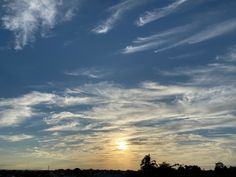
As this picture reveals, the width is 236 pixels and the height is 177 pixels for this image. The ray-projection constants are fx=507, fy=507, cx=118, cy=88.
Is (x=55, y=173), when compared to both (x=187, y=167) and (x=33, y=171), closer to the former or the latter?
(x=33, y=171)

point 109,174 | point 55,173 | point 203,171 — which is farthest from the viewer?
point 203,171

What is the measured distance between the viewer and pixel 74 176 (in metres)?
141

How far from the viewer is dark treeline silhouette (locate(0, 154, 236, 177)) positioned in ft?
444

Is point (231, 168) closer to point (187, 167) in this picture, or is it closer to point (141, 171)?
point (187, 167)

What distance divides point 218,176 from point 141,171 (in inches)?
1045

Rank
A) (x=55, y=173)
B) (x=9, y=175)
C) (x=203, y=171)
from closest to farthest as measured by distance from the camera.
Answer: (x=9, y=175)
(x=55, y=173)
(x=203, y=171)

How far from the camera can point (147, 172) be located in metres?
154

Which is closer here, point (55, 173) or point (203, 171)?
point (55, 173)

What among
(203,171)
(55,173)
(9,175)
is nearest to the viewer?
(9,175)

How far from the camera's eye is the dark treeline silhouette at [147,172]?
444ft

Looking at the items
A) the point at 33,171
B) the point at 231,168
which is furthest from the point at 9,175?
the point at 231,168

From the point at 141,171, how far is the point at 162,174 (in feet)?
24.3

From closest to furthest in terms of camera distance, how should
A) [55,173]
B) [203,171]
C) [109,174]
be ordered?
[55,173]
[109,174]
[203,171]

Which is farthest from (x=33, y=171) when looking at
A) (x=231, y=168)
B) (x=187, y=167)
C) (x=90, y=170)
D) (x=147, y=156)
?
(x=231, y=168)
